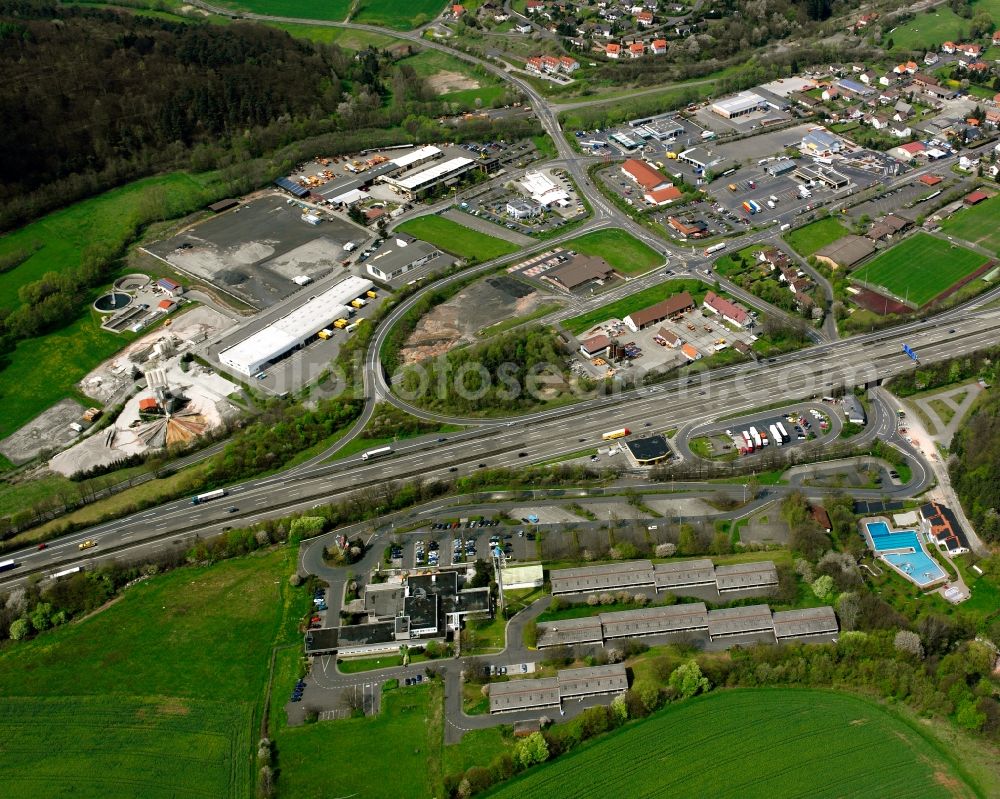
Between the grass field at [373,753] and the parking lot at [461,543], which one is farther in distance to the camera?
the parking lot at [461,543]

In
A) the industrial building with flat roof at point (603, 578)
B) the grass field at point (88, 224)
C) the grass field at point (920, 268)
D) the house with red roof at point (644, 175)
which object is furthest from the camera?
the house with red roof at point (644, 175)

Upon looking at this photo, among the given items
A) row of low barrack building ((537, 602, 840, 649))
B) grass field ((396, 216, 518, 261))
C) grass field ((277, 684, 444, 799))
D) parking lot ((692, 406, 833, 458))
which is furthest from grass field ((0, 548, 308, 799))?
grass field ((396, 216, 518, 261))

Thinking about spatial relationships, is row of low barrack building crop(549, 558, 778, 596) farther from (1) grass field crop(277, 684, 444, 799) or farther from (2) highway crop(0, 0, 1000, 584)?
(2) highway crop(0, 0, 1000, 584)

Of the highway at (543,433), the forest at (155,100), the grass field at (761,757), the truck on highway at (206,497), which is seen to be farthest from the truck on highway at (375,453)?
the forest at (155,100)

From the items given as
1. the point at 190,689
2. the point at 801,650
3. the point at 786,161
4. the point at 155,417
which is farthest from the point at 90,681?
the point at 786,161

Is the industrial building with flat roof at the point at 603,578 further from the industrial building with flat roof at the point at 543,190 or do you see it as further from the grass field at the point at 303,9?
the grass field at the point at 303,9

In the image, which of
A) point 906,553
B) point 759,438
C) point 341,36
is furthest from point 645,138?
point 906,553

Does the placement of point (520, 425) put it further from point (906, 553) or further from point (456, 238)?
point (456, 238)
